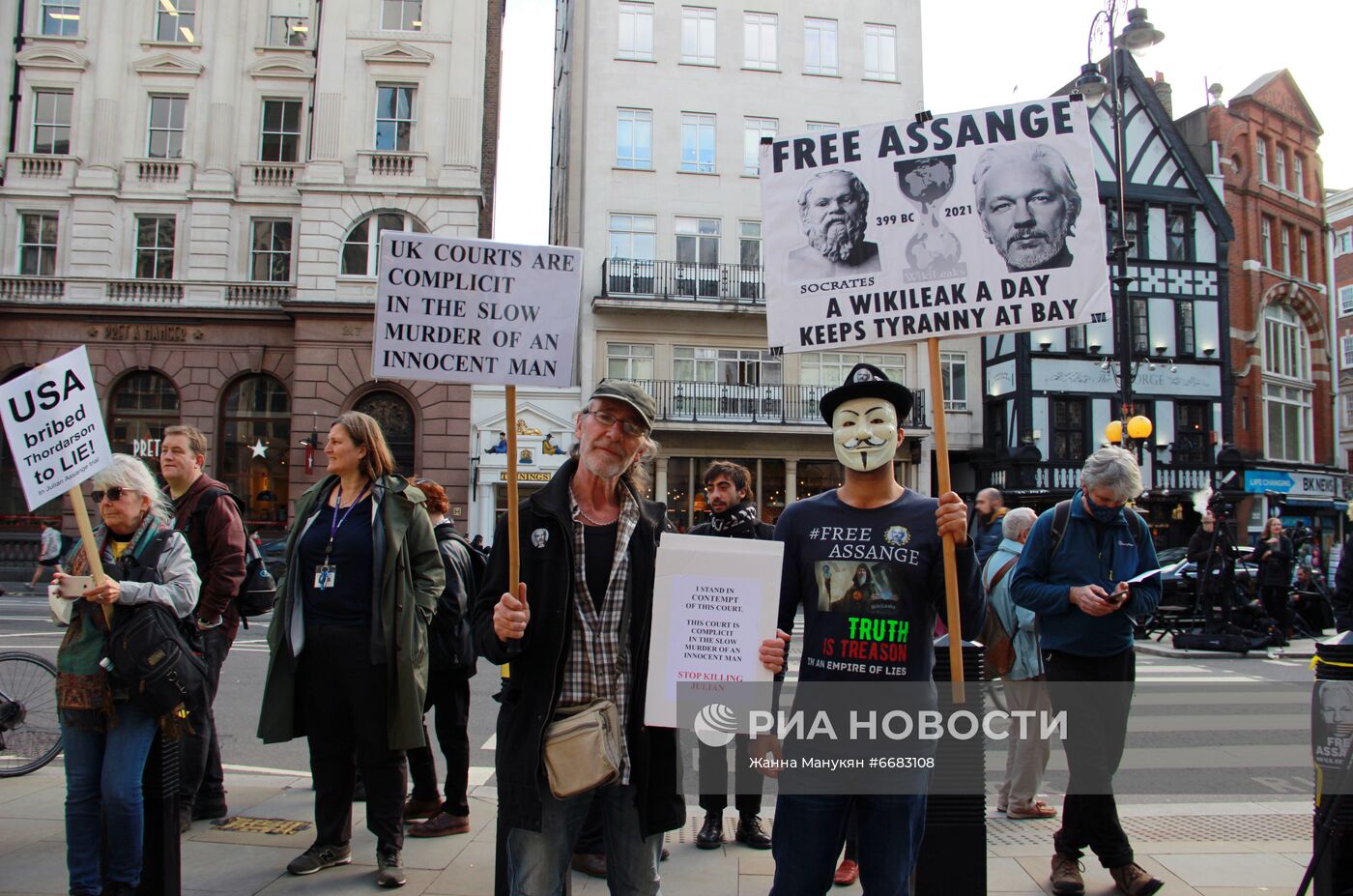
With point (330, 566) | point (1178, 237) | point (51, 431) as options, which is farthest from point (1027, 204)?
point (1178, 237)

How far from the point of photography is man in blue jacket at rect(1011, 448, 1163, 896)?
14.2ft

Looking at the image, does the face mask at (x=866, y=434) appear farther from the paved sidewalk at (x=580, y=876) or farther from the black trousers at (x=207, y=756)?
the black trousers at (x=207, y=756)

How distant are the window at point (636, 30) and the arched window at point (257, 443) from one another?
582 inches

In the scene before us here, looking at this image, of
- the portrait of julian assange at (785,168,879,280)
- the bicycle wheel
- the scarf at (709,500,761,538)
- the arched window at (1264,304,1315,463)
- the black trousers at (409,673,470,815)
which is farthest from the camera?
the arched window at (1264,304,1315,463)

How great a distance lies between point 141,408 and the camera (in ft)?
85.0

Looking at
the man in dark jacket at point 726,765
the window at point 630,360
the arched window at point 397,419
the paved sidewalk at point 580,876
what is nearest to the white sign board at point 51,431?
the paved sidewalk at point 580,876

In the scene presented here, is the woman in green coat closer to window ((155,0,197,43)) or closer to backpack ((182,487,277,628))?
backpack ((182,487,277,628))

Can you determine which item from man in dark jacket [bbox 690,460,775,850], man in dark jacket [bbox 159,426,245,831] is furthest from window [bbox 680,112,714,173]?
→ man in dark jacket [bbox 159,426,245,831]

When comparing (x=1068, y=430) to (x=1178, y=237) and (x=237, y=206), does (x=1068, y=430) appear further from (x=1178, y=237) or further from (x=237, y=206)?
(x=237, y=206)

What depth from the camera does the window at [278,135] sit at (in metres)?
26.9

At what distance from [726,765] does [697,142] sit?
1040 inches

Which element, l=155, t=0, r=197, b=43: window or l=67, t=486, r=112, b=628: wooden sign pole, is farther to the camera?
l=155, t=0, r=197, b=43: window

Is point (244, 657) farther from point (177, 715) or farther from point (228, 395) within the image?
point (228, 395)

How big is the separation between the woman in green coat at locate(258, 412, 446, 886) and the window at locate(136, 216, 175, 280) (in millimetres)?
A: 25633
